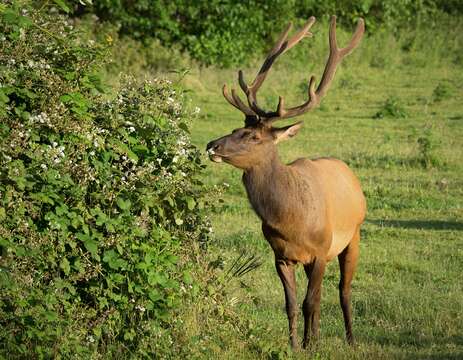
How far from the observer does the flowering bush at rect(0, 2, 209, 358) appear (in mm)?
6477

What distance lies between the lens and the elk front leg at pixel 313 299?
7707 millimetres

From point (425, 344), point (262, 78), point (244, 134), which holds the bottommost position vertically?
point (425, 344)

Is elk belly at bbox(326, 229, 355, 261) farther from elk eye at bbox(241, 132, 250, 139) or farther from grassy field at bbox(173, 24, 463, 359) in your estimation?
elk eye at bbox(241, 132, 250, 139)

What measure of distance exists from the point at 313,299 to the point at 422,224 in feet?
15.0

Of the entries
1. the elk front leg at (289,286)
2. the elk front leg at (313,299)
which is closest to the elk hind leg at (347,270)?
the elk front leg at (313,299)

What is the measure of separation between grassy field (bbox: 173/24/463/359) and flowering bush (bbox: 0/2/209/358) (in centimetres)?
44

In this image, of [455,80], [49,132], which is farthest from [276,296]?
[455,80]

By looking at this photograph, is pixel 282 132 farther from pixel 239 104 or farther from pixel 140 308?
pixel 140 308

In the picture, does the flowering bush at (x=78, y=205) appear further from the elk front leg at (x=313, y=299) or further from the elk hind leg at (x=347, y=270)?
the elk hind leg at (x=347, y=270)

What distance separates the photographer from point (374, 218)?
12.4 meters

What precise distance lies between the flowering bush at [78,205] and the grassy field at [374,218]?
441mm

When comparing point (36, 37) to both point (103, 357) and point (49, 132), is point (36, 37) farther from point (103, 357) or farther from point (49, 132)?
point (103, 357)

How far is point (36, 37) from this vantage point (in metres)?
7.23

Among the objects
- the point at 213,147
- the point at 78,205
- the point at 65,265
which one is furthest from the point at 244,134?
the point at 65,265
